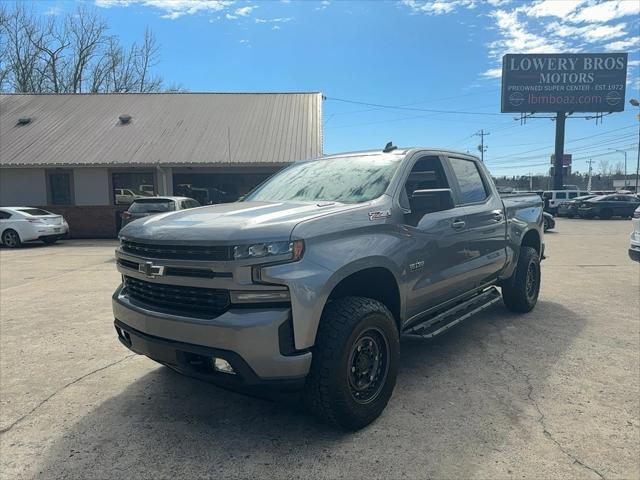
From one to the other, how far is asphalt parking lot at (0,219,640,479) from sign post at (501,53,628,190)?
1415 inches

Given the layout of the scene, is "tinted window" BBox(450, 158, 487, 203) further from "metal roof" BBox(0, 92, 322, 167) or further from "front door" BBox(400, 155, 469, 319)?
"metal roof" BBox(0, 92, 322, 167)

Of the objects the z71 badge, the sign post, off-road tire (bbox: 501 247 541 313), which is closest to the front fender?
the z71 badge

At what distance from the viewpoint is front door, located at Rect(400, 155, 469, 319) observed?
3635 mm

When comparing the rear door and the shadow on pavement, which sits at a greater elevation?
the rear door

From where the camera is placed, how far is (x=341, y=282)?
3160 millimetres

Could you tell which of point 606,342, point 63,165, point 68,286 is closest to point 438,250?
point 606,342

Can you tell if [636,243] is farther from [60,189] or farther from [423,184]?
[60,189]

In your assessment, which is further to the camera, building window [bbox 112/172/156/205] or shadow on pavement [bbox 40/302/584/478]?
building window [bbox 112/172/156/205]

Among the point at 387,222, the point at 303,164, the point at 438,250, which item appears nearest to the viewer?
the point at 387,222

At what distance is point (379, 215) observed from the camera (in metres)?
3.37

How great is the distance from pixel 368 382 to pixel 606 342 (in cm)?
321

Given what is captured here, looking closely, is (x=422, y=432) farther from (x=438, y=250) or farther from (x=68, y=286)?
(x=68, y=286)

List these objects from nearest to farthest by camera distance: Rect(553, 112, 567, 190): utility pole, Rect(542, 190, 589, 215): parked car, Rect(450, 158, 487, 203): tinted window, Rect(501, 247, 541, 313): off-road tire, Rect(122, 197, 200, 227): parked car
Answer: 1. Rect(450, 158, 487, 203): tinted window
2. Rect(501, 247, 541, 313): off-road tire
3. Rect(122, 197, 200, 227): parked car
4. Rect(542, 190, 589, 215): parked car
5. Rect(553, 112, 567, 190): utility pole

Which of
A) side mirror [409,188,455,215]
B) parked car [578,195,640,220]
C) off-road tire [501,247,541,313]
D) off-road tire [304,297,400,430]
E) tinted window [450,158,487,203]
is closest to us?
off-road tire [304,297,400,430]
